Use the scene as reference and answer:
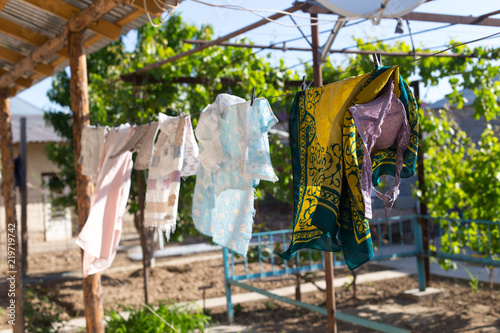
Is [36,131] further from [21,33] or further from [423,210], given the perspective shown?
[423,210]

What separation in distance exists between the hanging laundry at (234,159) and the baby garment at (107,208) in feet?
3.07

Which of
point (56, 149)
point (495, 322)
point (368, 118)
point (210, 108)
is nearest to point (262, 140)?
point (210, 108)

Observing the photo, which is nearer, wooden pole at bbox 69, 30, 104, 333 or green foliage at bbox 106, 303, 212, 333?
wooden pole at bbox 69, 30, 104, 333

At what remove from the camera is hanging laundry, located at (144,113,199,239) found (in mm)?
3211

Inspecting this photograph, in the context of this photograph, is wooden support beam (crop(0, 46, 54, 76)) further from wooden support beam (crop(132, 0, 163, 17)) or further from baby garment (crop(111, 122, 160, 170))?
baby garment (crop(111, 122, 160, 170))

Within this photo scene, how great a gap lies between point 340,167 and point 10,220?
4665mm

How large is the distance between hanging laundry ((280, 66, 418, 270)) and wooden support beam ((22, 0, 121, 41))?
2.57 metres

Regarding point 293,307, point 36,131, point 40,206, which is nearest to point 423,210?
point 293,307

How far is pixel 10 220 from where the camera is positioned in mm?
5496

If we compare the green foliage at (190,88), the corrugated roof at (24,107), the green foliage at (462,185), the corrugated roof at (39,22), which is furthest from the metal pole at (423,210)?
the corrugated roof at (24,107)

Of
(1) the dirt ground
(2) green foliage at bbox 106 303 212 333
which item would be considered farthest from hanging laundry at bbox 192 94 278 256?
(1) the dirt ground

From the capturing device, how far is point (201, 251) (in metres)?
10.4

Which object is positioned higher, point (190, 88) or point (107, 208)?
point (190, 88)

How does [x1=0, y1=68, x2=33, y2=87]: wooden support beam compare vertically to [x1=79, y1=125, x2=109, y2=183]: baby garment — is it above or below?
above
